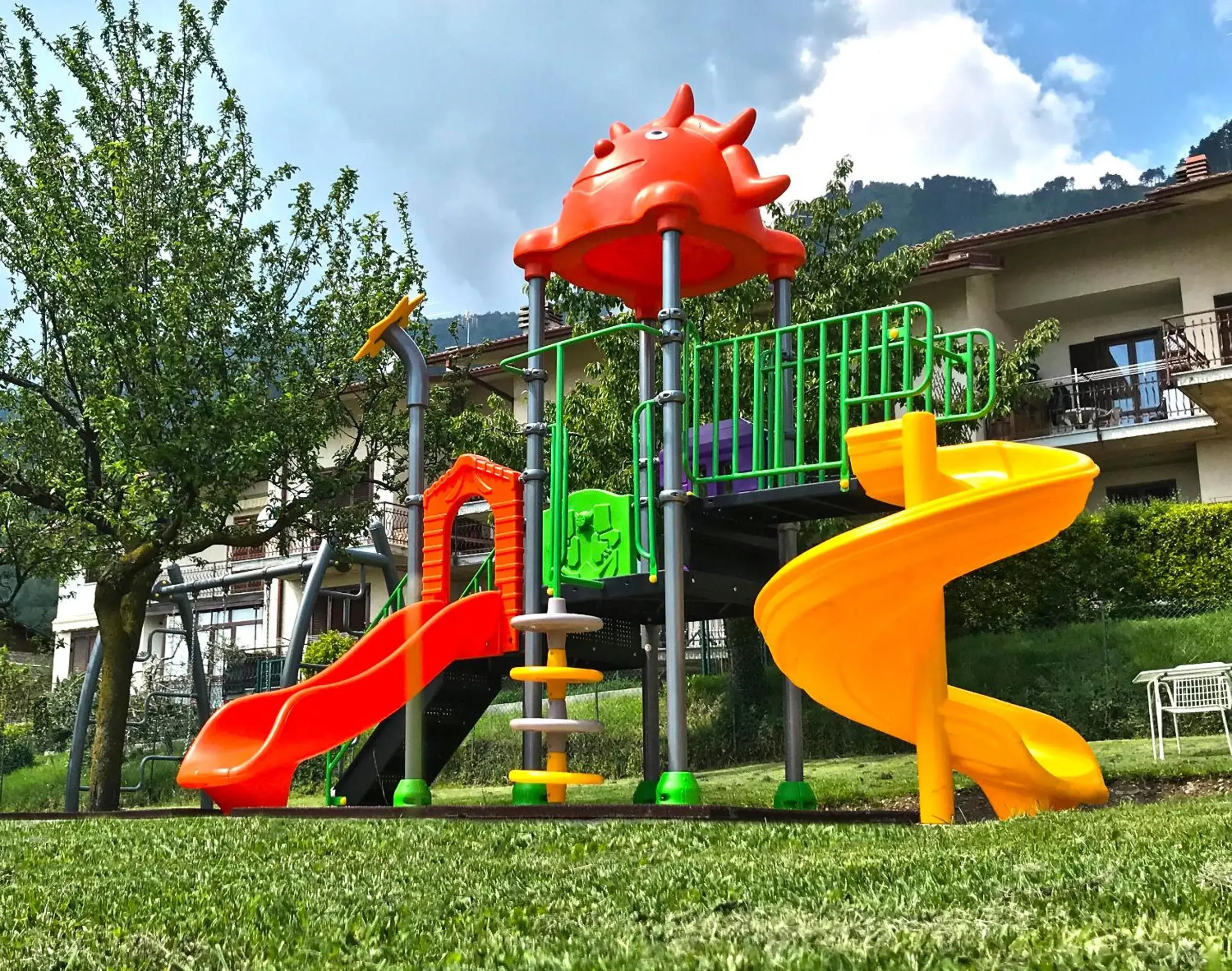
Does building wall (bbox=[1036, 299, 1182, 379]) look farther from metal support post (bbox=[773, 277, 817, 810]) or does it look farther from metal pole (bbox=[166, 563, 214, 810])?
metal pole (bbox=[166, 563, 214, 810])

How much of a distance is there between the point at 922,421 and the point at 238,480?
8.57 m

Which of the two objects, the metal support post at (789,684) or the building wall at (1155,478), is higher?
the building wall at (1155,478)

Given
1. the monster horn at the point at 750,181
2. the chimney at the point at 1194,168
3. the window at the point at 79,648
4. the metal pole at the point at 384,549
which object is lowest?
the metal pole at the point at 384,549

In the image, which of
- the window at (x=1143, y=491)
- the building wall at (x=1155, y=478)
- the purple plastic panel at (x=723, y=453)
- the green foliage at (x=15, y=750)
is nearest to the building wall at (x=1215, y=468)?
the building wall at (x=1155, y=478)

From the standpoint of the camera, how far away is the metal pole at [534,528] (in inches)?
342

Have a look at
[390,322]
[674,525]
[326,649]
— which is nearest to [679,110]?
[390,322]

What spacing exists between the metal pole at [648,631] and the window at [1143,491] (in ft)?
51.7

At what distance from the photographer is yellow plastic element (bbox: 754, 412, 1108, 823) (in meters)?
6.23

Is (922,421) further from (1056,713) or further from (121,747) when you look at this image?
(121,747)

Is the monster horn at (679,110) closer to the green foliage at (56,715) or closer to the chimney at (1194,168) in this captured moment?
the chimney at (1194,168)

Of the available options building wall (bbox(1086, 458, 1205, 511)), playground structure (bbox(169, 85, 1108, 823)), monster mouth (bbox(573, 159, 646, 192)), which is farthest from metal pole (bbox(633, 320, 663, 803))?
building wall (bbox(1086, 458, 1205, 511))

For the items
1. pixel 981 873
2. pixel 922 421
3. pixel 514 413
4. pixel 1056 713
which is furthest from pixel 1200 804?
pixel 514 413

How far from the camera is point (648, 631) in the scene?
1129cm

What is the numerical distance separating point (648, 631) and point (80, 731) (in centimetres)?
704
